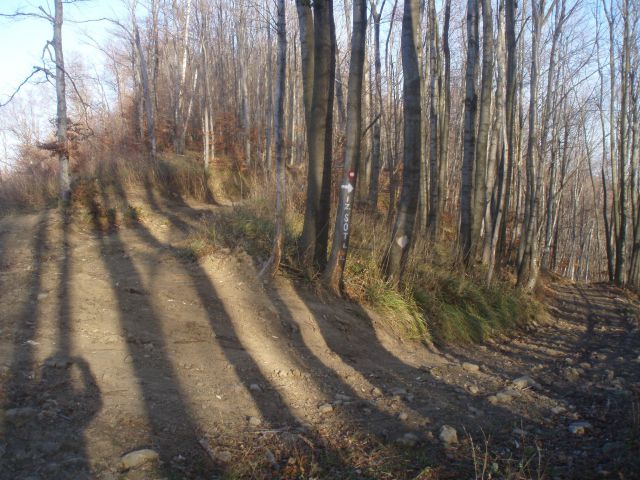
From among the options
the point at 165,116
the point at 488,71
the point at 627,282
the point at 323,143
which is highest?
the point at 165,116

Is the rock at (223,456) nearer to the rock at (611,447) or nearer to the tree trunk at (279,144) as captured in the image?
the rock at (611,447)

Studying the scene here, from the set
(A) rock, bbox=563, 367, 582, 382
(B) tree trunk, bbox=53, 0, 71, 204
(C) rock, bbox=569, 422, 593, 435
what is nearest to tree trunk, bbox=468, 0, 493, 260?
(A) rock, bbox=563, 367, 582, 382

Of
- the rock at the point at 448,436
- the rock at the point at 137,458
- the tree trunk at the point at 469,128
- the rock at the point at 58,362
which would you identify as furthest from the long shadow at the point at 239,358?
the tree trunk at the point at 469,128

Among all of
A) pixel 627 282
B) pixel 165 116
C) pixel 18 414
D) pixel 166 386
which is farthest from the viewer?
pixel 165 116

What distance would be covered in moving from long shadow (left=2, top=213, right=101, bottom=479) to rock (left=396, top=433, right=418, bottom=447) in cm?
212

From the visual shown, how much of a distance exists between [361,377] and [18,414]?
3.22 metres

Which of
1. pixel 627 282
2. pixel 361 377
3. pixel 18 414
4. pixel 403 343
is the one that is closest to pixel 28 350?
pixel 18 414

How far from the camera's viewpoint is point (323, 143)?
26.3 feet

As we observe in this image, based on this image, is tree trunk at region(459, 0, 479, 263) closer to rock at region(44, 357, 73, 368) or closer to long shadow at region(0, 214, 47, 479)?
long shadow at region(0, 214, 47, 479)

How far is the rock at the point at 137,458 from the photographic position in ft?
10.0

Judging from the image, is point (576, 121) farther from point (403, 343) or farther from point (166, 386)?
point (166, 386)

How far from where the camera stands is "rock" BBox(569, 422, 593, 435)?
159 inches

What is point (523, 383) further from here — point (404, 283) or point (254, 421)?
point (404, 283)

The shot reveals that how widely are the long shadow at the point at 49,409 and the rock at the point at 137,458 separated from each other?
0.65 ft
